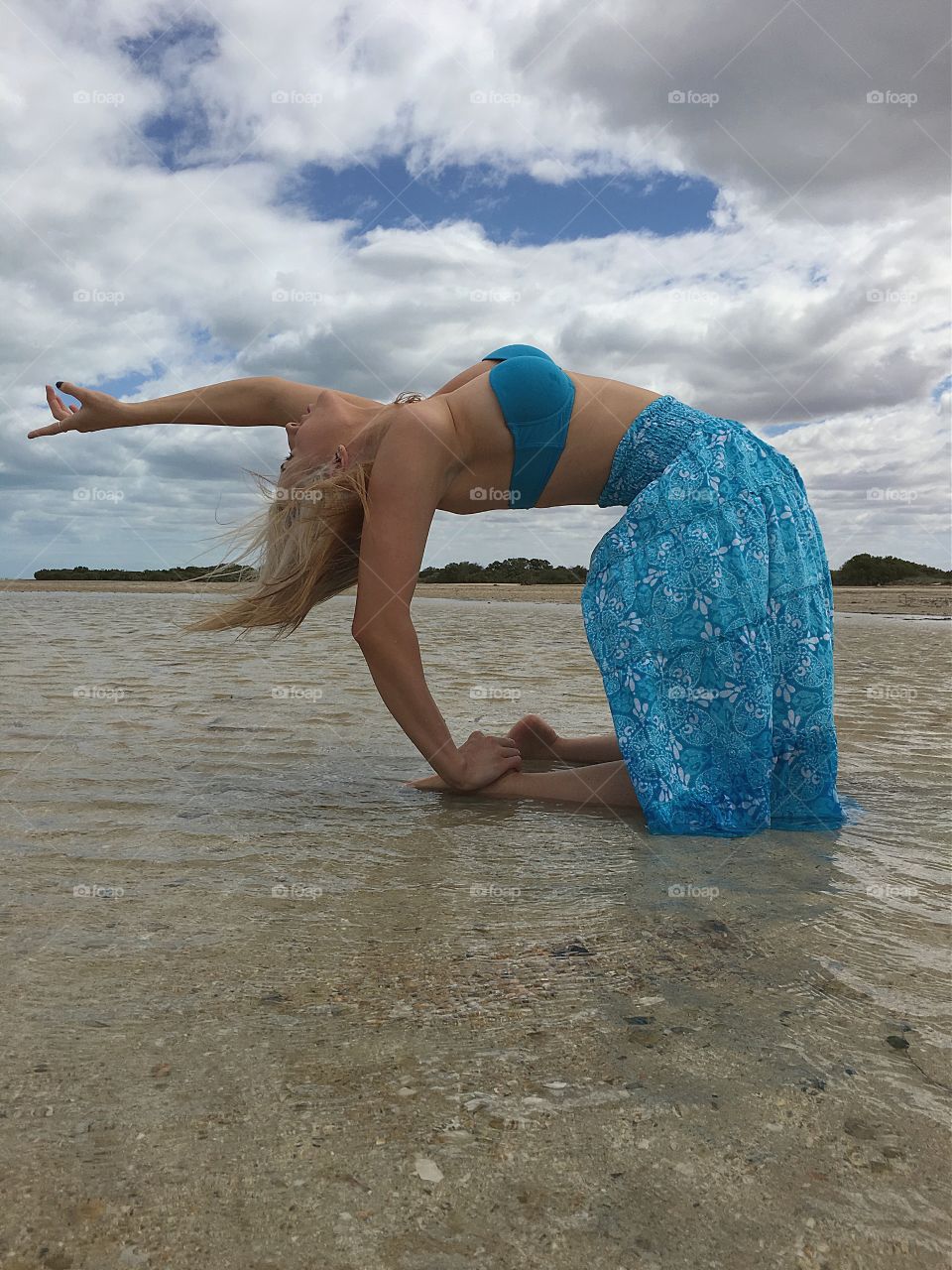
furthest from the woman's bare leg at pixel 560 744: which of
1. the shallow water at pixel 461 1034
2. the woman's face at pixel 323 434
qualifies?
the woman's face at pixel 323 434

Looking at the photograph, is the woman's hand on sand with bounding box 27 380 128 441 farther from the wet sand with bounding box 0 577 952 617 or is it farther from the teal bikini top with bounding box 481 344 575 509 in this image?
the wet sand with bounding box 0 577 952 617

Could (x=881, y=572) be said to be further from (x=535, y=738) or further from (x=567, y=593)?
(x=535, y=738)

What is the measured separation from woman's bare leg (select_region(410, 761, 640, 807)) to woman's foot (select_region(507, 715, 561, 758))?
1.29ft

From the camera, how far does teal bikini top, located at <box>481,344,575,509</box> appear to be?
2477 millimetres

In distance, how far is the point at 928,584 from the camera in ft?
73.5

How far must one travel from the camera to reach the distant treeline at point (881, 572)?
896 inches

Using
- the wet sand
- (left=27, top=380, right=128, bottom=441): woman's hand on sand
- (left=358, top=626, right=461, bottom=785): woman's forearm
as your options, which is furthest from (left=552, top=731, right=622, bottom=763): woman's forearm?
the wet sand

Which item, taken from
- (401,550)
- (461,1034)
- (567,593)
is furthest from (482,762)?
(567,593)

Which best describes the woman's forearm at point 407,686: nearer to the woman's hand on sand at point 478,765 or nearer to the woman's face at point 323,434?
the woman's hand on sand at point 478,765

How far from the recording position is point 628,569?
2490 mm

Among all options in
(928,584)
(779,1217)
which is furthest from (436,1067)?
(928,584)

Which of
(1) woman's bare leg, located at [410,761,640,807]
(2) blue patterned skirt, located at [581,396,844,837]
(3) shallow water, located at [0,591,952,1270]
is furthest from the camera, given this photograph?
(1) woman's bare leg, located at [410,761,640,807]

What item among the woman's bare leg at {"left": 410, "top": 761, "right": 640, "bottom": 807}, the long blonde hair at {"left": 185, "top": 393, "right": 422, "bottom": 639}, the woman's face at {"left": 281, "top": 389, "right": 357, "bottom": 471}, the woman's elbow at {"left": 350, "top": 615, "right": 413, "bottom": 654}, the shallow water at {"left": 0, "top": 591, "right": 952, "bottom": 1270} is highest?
the woman's face at {"left": 281, "top": 389, "right": 357, "bottom": 471}

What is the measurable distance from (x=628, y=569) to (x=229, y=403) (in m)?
1.55
